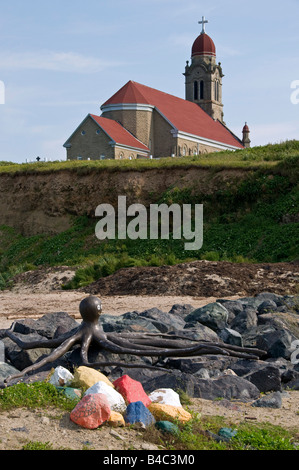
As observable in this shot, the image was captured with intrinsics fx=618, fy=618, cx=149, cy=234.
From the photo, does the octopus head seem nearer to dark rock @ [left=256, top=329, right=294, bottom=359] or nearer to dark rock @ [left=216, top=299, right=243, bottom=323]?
dark rock @ [left=256, top=329, right=294, bottom=359]

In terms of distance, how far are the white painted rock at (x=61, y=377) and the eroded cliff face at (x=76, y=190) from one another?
21.7 meters

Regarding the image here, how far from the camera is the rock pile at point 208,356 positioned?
277 inches

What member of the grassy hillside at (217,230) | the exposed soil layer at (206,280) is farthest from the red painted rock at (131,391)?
the grassy hillside at (217,230)

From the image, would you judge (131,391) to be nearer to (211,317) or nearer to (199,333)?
(199,333)

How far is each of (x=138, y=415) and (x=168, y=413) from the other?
33 centimetres

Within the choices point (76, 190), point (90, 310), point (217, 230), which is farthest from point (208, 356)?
point (76, 190)

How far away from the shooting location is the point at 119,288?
755 inches

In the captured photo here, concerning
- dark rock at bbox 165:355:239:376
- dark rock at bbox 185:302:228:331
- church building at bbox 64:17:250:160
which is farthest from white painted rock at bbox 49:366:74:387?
church building at bbox 64:17:250:160

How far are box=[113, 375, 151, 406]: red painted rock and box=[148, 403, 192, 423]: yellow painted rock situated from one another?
0.15 m

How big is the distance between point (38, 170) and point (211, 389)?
29.2 meters

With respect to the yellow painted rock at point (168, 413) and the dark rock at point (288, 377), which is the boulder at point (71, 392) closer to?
the yellow painted rock at point (168, 413)

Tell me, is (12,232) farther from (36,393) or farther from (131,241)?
(36,393)

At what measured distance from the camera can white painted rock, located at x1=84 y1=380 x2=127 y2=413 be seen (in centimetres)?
566
